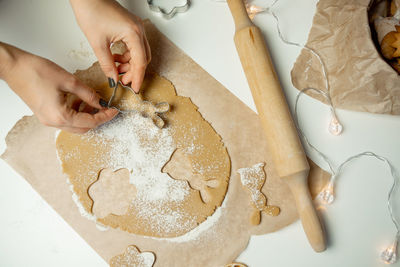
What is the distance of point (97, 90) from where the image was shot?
99cm

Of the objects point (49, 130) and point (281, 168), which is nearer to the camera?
point (281, 168)

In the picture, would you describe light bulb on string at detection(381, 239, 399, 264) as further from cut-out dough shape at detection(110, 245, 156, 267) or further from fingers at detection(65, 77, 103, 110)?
fingers at detection(65, 77, 103, 110)

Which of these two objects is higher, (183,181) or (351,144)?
(183,181)

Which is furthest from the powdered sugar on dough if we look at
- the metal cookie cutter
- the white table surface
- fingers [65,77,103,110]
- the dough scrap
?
the metal cookie cutter

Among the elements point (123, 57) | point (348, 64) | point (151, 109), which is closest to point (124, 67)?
point (123, 57)

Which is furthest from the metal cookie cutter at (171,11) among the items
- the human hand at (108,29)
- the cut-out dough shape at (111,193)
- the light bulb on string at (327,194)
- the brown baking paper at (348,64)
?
the light bulb on string at (327,194)

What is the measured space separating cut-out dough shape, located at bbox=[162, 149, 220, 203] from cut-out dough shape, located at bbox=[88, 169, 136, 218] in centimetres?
13

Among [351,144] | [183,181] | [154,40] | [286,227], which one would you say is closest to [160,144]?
[183,181]

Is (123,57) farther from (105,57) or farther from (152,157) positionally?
(152,157)

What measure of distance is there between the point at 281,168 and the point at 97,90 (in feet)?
1.98

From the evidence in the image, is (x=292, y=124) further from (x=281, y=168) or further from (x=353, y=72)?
(x=353, y=72)

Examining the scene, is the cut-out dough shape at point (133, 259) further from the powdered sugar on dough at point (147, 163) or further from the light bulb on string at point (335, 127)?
the light bulb on string at point (335, 127)

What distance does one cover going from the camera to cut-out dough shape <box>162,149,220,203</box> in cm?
95

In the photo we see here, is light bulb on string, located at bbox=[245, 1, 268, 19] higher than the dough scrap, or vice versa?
light bulb on string, located at bbox=[245, 1, 268, 19]
